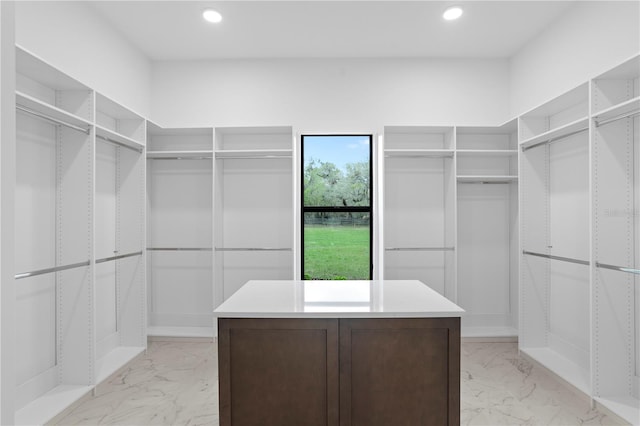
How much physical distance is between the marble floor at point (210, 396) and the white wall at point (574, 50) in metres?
2.67

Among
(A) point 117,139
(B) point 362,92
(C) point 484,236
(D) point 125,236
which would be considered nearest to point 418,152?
(B) point 362,92

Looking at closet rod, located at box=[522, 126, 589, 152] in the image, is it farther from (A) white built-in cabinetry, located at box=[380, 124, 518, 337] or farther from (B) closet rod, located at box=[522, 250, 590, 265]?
(B) closet rod, located at box=[522, 250, 590, 265]

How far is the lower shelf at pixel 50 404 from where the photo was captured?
252 cm

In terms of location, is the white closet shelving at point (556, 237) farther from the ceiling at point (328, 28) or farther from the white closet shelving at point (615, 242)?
the ceiling at point (328, 28)

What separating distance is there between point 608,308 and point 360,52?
11.3 feet

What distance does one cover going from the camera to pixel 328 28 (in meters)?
3.79

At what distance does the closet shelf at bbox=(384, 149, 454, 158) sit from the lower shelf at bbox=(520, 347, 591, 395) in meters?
2.23

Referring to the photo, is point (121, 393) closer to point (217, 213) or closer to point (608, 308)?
point (217, 213)

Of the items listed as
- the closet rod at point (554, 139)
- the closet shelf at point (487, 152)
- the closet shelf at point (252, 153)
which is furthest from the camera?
the closet shelf at point (252, 153)

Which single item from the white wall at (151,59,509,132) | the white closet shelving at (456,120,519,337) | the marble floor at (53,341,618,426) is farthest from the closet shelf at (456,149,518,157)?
the marble floor at (53,341,618,426)

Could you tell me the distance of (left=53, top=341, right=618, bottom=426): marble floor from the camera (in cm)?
265

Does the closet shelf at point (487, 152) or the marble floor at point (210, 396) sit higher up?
the closet shelf at point (487, 152)

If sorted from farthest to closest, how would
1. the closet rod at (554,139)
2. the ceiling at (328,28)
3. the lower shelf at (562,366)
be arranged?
the ceiling at (328,28) → the closet rod at (554,139) → the lower shelf at (562,366)

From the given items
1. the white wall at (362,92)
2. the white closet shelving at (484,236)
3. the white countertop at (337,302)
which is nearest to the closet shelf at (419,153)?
the white closet shelving at (484,236)
